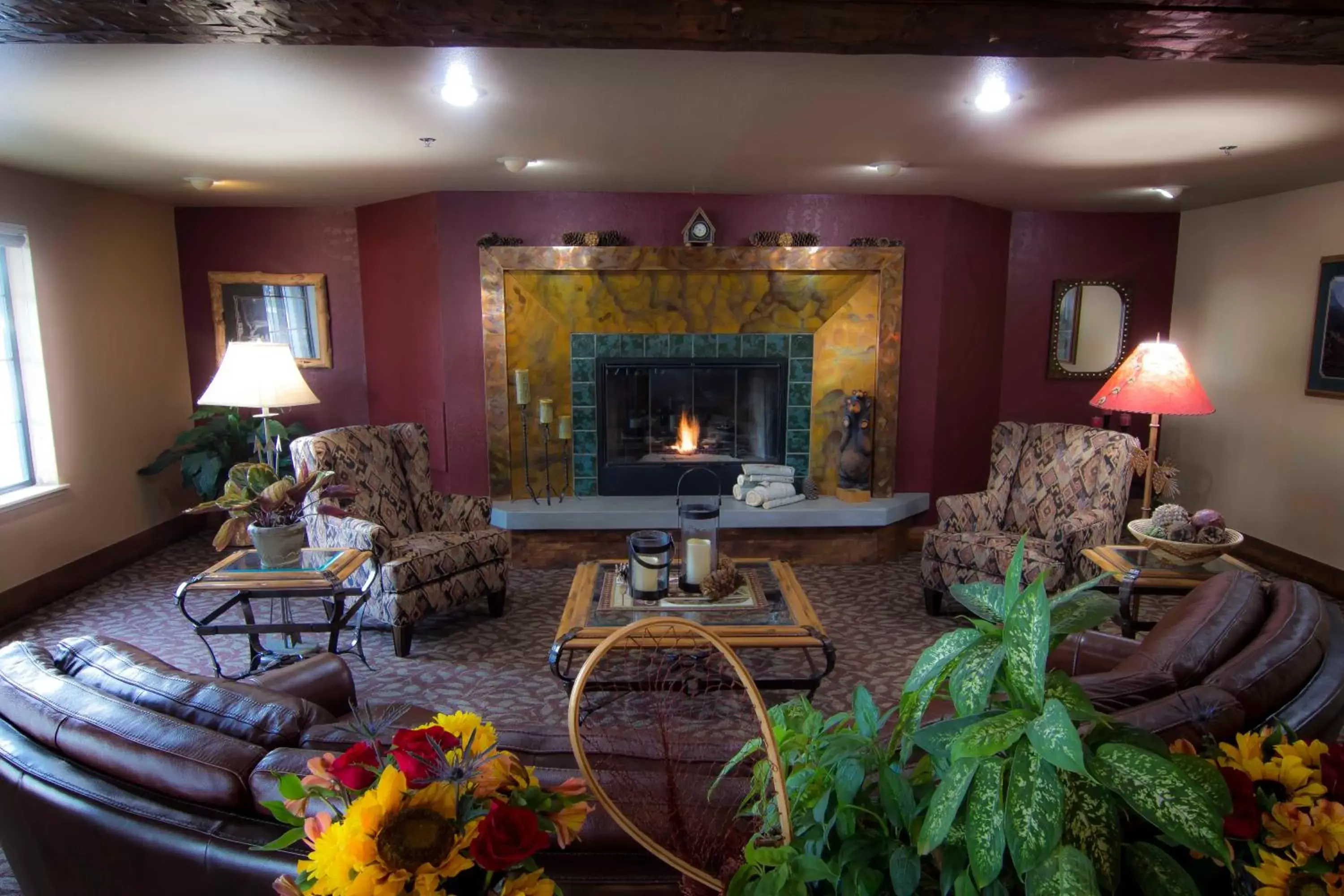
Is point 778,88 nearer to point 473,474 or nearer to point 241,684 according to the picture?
point 241,684

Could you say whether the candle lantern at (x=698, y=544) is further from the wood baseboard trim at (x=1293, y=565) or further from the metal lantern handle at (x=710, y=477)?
the wood baseboard trim at (x=1293, y=565)

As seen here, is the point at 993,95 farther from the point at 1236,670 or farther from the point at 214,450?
the point at 214,450

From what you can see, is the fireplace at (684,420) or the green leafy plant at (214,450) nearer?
the green leafy plant at (214,450)

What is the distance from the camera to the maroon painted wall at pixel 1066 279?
562 cm

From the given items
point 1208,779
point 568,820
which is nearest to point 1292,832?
point 1208,779

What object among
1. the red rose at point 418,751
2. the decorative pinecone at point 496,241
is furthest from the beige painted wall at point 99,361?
the red rose at point 418,751

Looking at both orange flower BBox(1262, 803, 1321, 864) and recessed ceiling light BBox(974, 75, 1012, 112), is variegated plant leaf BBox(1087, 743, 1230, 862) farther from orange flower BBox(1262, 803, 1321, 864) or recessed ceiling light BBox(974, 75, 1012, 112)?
recessed ceiling light BBox(974, 75, 1012, 112)

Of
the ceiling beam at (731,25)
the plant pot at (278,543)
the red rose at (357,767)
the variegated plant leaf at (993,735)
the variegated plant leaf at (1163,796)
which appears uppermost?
the ceiling beam at (731,25)

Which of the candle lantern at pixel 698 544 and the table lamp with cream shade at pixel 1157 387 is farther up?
the table lamp with cream shade at pixel 1157 387

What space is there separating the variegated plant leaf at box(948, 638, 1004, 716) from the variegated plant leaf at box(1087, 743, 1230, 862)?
0.40 feet

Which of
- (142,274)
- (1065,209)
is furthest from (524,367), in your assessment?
(1065,209)

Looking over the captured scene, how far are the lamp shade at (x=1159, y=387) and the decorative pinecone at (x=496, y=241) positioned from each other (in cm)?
344

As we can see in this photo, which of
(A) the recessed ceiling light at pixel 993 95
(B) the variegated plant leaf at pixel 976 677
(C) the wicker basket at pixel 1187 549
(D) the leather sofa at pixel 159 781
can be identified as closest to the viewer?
(B) the variegated plant leaf at pixel 976 677

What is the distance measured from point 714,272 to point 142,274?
377 centimetres
